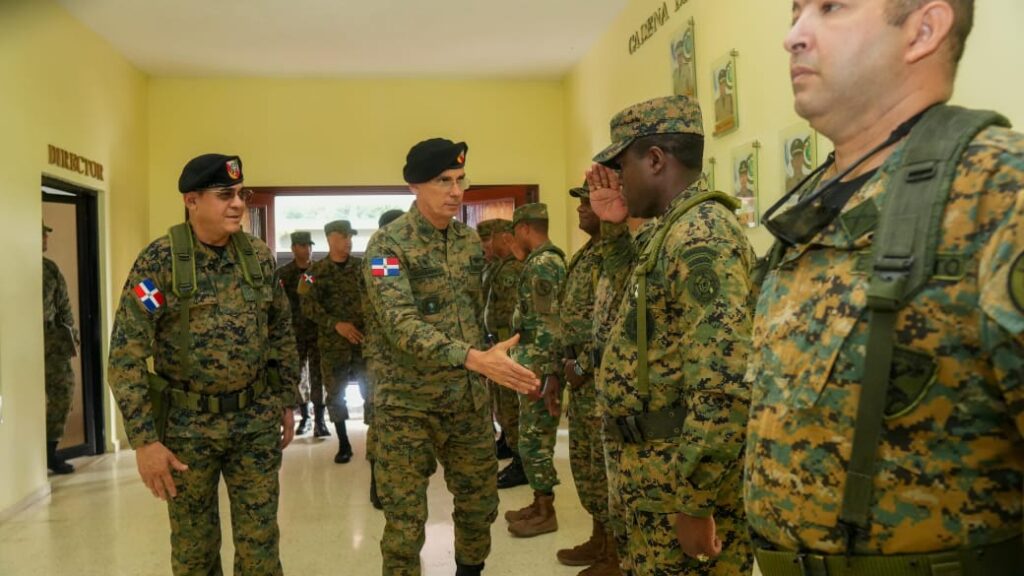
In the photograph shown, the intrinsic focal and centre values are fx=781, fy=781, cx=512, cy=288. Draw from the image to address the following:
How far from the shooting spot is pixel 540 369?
375cm

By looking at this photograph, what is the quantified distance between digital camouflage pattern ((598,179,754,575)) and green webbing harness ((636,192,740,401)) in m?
0.01

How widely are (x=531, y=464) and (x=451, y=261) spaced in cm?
155

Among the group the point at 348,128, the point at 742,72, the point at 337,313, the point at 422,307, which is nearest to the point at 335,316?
the point at 337,313

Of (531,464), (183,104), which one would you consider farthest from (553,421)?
(183,104)

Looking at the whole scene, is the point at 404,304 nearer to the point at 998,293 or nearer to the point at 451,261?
the point at 451,261

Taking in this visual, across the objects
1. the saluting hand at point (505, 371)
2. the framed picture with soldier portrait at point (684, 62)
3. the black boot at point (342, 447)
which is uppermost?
the framed picture with soldier portrait at point (684, 62)

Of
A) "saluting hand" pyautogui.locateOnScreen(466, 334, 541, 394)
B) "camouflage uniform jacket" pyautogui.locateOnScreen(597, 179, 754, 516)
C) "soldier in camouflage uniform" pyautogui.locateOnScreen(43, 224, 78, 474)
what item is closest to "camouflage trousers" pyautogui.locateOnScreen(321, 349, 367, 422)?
"soldier in camouflage uniform" pyautogui.locateOnScreen(43, 224, 78, 474)

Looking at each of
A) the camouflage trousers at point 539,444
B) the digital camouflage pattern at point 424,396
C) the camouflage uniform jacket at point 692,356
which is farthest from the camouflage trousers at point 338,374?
the camouflage uniform jacket at point 692,356

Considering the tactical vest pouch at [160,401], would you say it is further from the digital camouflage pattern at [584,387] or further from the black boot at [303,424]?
the black boot at [303,424]

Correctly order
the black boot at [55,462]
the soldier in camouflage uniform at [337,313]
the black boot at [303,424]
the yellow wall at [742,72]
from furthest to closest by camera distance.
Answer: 1. the black boot at [303,424]
2. the soldier in camouflage uniform at [337,313]
3. the black boot at [55,462]
4. the yellow wall at [742,72]

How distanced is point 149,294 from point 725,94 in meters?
2.81

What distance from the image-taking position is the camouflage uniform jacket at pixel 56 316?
5262 mm

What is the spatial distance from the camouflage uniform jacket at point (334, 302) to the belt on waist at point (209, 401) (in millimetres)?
3250

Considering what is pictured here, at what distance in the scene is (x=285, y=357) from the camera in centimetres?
279
